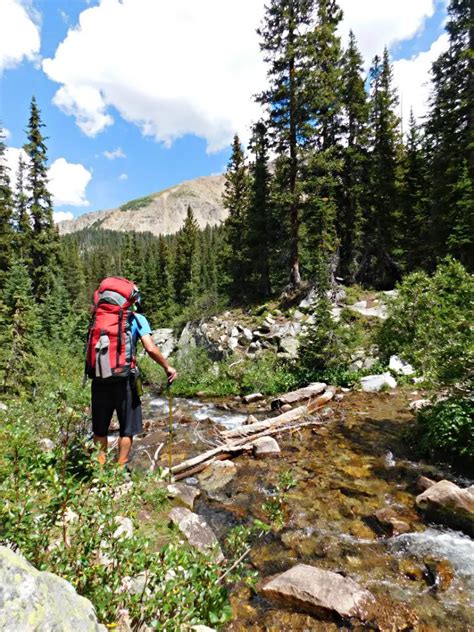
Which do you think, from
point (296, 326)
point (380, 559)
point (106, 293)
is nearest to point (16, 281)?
point (296, 326)

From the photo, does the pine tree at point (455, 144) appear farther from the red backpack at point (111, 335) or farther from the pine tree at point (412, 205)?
the red backpack at point (111, 335)

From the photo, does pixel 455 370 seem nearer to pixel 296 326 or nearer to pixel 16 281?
pixel 296 326

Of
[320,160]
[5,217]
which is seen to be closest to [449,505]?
[320,160]

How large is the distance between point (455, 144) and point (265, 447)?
755 inches

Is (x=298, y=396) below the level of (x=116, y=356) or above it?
below

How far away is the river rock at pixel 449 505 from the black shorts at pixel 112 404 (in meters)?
4.19

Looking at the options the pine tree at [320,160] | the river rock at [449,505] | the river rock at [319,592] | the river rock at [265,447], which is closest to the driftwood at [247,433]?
the river rock at [265,447]

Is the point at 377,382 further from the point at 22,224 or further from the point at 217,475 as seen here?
the point at 22,224

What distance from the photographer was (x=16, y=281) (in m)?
14.9

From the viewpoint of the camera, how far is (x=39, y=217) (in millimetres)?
29125

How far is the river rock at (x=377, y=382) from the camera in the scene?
429 inches

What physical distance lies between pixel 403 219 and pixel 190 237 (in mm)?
35676

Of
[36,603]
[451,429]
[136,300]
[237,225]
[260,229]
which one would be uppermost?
[237,225]

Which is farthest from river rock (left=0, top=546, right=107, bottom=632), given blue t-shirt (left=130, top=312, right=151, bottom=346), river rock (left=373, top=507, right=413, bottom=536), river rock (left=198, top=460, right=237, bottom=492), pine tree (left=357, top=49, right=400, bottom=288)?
pine tree (left=357, top=49, right=400, bottom=288)
